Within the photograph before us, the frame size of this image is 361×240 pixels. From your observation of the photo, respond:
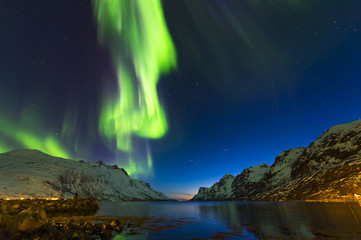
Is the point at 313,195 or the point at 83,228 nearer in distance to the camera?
the point at 83,228

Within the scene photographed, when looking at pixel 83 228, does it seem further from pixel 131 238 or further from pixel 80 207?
pixel 80 207

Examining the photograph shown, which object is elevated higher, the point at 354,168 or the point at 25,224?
the point at 354,168

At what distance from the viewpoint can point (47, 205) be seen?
6344 centimetres

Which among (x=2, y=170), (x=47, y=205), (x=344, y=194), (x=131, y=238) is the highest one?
(x=2, y=170)

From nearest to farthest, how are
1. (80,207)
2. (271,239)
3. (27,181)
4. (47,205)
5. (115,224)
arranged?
(271,239) < (115,224) < (47,205) < (80,207) < (27,181)

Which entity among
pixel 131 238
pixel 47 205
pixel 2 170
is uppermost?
pixel 2 170

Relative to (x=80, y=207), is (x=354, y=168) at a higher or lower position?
higher

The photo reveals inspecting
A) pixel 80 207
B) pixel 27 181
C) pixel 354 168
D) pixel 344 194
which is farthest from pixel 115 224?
pixel 354 168

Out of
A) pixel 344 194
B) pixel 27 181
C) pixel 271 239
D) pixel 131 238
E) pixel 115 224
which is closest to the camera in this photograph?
pixel 271 239

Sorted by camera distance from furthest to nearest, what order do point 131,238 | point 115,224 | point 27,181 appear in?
point 27,181
point 115,224
point 131,238

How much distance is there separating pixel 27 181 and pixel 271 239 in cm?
22456

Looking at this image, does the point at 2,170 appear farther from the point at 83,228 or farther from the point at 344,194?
the point at 344,194

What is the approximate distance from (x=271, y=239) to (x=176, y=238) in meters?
11.3

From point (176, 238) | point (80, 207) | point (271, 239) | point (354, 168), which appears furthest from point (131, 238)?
point (354, 168)
